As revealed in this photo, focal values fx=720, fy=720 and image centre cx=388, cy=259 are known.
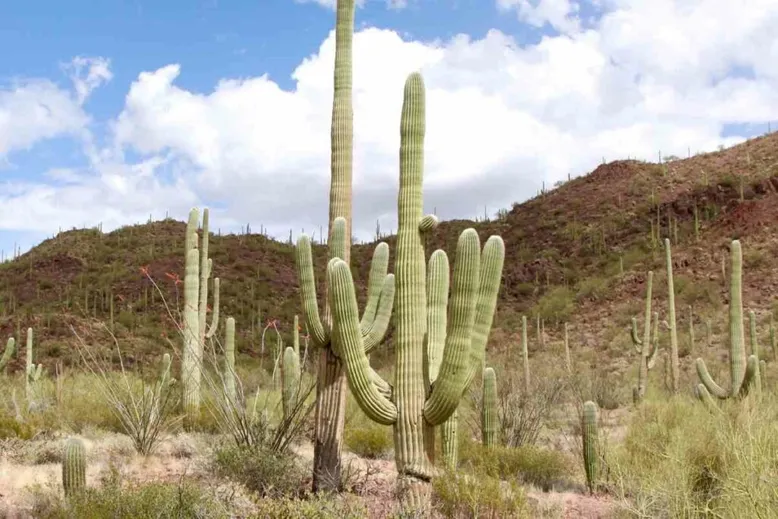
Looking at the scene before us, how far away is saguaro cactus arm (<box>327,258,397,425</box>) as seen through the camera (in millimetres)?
6227

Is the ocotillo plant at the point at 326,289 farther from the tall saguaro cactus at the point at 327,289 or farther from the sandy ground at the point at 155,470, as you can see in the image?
the sandy ground at the point at 155,470

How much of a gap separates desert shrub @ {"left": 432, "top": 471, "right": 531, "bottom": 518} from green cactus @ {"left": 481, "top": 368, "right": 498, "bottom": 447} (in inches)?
122

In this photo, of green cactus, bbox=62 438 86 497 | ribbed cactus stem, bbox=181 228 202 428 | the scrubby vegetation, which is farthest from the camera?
ribbed cactus stem, bbox=181 228 202 428

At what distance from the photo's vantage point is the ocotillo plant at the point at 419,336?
6098 millimetres

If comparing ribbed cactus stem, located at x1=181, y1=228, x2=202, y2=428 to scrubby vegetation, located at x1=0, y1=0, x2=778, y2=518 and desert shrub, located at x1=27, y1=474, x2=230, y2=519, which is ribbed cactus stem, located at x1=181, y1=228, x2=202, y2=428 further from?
desert shrub, located at x1=27, y1=474, x2=230, y2=519

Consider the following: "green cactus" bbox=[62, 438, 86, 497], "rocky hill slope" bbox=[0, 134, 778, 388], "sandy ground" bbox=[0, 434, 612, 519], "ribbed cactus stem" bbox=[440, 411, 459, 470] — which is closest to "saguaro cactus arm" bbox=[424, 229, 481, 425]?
"sandy ground" bbox=[0, 434, 612, 519]

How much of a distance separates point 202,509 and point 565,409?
12.7 m

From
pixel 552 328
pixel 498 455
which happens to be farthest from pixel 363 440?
pixel 552 328

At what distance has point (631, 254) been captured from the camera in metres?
36.5

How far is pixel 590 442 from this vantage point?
28.9 feet

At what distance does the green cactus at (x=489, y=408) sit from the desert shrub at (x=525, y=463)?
0.17m

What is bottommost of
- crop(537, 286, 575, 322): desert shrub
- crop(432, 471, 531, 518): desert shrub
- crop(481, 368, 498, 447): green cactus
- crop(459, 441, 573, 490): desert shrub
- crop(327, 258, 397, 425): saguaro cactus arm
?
crop(459, 441, 573, 490): desert shrub

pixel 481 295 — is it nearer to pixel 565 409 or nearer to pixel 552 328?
pixel 565 409

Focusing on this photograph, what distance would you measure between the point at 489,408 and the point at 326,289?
3718mm
